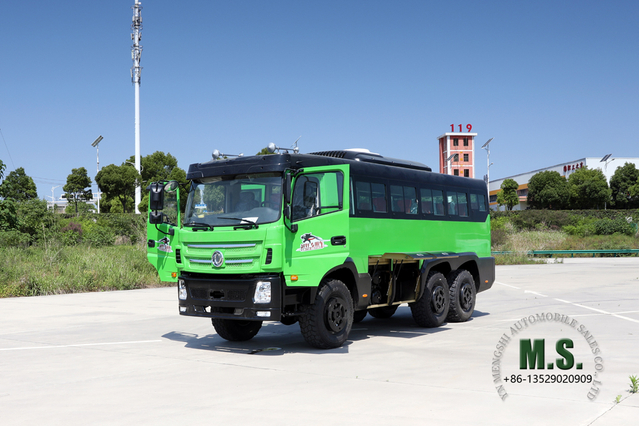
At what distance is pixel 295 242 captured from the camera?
8703 millimetres

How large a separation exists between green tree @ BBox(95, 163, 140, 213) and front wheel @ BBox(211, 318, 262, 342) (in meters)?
58.7

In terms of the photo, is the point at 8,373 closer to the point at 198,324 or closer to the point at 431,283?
the point at 198,324

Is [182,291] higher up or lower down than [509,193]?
lower down

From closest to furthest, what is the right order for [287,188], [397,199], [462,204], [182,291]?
[287,188] → [182,291] → [397,199] → [462,204]

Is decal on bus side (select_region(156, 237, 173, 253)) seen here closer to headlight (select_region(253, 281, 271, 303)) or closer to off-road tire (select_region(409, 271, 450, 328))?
headlight (select_region(253, 281, 271, 303))

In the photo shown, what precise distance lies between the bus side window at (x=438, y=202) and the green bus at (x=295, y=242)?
80 centimetres

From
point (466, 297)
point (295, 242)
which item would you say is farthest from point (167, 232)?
point (466, 297)

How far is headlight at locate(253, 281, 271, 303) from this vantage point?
857 cm

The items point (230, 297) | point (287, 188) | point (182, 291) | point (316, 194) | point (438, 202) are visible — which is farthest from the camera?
point (438, 202)

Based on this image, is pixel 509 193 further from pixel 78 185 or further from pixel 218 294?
pixel 218 294

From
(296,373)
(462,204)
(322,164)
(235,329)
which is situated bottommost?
(296,373)

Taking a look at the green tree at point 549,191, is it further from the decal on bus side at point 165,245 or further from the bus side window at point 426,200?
the decal on bus side at point 165,245

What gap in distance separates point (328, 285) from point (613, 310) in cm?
751

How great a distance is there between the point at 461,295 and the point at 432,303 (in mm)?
1215
